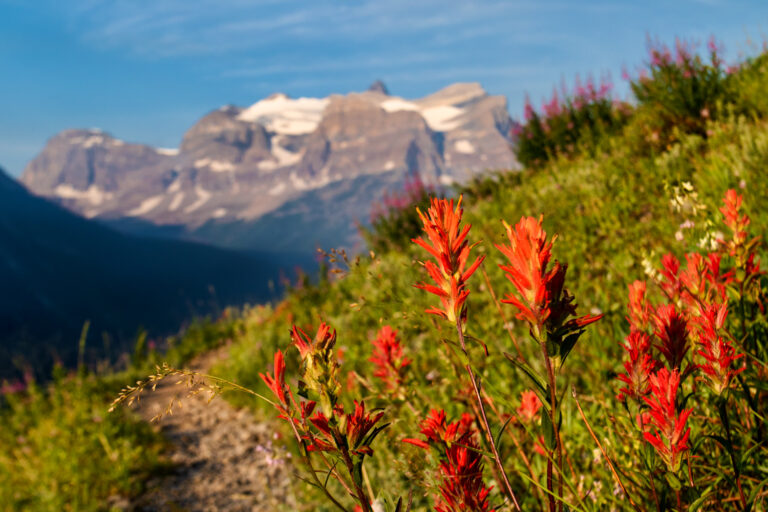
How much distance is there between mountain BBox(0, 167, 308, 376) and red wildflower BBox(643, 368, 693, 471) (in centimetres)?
10356

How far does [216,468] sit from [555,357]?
16.8ft

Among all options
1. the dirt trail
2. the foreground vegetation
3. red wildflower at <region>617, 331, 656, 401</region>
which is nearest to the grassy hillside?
the foreground vegetation

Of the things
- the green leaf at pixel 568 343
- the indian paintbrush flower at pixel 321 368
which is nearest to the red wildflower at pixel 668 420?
the green leaf at pixel 568 343

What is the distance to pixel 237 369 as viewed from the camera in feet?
26.0

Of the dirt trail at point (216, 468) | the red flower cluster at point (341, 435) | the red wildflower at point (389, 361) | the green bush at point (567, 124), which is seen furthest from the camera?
the green bush at point (567, 124)

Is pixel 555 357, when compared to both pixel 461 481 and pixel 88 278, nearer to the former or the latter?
pixel 461 481

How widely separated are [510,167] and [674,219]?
7482mm

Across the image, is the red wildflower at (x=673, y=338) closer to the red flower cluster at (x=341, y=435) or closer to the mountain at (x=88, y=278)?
the red flower cluster at (x=341, y=435)

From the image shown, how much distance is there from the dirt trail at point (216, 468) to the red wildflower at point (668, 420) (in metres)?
2.41

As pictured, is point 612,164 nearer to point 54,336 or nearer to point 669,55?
point 669,55

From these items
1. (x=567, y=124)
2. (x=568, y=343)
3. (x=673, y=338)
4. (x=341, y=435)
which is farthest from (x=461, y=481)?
(x=567, y=124)

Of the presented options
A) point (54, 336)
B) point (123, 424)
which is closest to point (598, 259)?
point (123, 424)

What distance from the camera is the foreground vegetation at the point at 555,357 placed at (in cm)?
81

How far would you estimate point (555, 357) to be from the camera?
73cm
